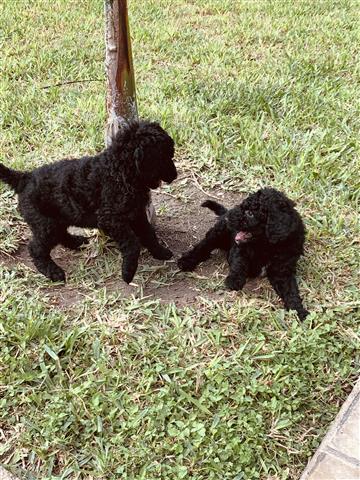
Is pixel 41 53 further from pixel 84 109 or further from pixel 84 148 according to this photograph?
pixel 84 148

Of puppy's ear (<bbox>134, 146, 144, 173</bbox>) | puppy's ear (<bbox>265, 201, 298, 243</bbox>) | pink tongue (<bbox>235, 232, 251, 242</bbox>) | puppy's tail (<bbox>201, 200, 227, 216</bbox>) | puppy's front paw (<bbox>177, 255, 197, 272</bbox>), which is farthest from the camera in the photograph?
puppy's tail (<bbox>201, 200, 227, 216</bbox>)

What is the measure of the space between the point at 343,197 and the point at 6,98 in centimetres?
362

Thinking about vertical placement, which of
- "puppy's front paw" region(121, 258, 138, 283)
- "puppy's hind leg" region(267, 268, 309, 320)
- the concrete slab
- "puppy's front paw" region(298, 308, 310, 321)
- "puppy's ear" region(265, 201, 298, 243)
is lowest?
the concrete slab

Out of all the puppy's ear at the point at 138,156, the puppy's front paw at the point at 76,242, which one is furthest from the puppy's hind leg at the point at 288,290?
the puppy's front paw at the point at 76,242

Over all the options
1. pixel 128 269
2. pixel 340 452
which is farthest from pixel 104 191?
pixel 340 452

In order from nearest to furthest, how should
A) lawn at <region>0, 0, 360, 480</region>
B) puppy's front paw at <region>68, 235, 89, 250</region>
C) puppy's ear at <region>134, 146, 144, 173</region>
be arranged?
lawn at <region>0, 0, 360, 480</region>, puppy's ear at <region>134, 146, 144, 173</region>, puppy's front paw at <region>68, 235, 89, 250</region>

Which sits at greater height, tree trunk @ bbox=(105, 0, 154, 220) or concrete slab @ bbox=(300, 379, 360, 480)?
tree trunk @ bbox=(105, 0, 154, 220)

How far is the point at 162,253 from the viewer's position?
3988 millimetres

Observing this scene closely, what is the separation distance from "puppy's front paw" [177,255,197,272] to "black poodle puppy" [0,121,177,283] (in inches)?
10.0

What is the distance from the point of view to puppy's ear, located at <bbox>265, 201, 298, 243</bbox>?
3.53 meters

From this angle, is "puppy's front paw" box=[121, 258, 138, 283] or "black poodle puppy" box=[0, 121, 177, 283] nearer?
"black poodle puppy" box=[0, 121, 177, 283]

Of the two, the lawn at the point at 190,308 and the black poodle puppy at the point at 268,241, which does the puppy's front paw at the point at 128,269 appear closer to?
the lawn at the point at 190,308

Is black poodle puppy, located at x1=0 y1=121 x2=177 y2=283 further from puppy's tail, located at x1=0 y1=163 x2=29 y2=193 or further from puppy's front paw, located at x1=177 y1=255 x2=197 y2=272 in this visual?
puppy's front paw, located at x1=177 y1=255 x2=197 y2=272

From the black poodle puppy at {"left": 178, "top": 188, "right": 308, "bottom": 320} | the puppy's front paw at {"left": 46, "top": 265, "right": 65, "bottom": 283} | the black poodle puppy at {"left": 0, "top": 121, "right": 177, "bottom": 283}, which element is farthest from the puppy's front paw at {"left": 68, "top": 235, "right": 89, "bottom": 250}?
the black poodle puppy at {"left": 178, "top": 188, "right": 308, "bottom": 320}
